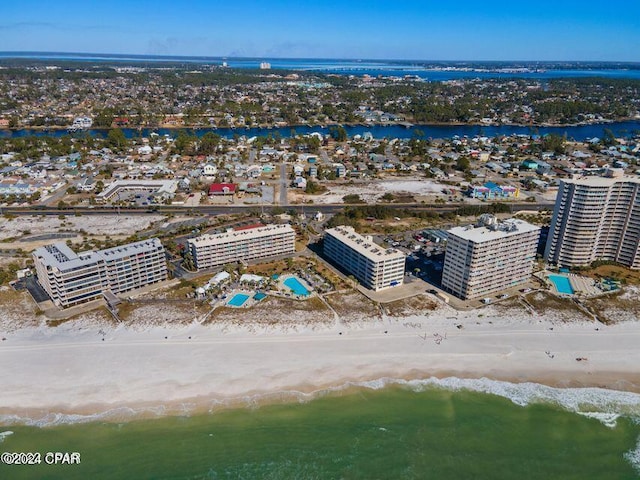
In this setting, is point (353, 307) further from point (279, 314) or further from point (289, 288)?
point (289, 288)

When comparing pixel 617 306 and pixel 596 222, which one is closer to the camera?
pixel 617 306

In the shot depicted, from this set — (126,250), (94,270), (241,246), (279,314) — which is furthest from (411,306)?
(94,270)

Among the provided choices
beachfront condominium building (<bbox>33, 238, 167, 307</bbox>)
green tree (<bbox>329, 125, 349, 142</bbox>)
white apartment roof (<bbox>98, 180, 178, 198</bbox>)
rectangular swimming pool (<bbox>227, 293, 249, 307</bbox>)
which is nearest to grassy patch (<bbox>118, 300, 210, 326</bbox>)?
rectangular swimming pool (<bbox>227, 293, 249, 307</bbox>)

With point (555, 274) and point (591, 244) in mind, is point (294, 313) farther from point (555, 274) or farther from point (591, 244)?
point (591, 244)

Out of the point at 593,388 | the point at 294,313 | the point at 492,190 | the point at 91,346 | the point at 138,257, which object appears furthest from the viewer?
the point at 492,190

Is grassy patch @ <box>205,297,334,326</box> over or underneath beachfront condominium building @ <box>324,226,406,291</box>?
underneath

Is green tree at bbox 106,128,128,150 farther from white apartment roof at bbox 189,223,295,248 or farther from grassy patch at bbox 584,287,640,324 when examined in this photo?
grassy patch at bbox 584,287,640,324

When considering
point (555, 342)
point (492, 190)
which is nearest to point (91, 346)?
point (555, 342)
